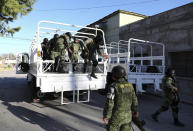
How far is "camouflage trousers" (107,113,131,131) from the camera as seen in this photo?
6.93 ft

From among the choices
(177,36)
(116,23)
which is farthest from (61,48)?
(116,23)

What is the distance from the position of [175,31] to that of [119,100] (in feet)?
27.4

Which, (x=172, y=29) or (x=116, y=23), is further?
(x=116, y=23)

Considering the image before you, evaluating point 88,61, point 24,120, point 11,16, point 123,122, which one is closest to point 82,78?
point 88,61

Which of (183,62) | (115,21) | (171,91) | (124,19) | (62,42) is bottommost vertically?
(171,91)

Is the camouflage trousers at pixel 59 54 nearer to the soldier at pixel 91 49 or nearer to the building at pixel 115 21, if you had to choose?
the soldier at pixel 91 49

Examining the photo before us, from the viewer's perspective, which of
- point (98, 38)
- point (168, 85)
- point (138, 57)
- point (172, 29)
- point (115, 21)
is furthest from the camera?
point (115, 21)

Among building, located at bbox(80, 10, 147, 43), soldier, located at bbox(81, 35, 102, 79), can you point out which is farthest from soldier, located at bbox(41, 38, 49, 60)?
building, located at bbox(80, 10, 147, 43)

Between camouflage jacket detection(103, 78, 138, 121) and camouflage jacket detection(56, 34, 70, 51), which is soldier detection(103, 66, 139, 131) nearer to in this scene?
camouflage jacket detection(103, 78, 138, 121)

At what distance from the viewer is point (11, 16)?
10.5 m

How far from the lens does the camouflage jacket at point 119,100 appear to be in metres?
2.11

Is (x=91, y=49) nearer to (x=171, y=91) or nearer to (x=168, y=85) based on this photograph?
(x=168, y=85)

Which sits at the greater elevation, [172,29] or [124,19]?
[124,19]

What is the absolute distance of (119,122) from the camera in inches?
83.4
